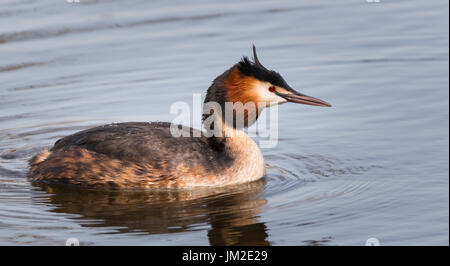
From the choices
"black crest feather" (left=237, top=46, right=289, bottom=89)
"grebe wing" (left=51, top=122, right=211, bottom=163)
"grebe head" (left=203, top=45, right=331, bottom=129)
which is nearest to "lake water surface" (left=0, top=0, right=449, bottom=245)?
"grebe wing" (left=51, top=122, right=211, bottom=163)

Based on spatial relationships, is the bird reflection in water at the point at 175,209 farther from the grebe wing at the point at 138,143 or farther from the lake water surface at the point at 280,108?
the grebe wing at the point at 138,143

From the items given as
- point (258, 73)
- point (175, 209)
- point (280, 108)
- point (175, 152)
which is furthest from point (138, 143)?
point (280, 108)

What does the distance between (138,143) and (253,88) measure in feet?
4.07

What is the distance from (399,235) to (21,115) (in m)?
5.39

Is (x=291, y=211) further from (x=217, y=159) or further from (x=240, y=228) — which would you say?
(x=217, y=159)

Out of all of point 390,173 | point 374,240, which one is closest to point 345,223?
point 374,240

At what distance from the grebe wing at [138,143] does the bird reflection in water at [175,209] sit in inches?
14.1

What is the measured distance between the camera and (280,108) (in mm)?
10867

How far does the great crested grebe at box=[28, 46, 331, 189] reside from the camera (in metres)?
8.44

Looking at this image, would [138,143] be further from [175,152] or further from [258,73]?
[258,73]

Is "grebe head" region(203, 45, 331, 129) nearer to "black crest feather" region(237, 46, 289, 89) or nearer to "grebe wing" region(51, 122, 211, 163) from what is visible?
"black crest feather" region(237, 46, 289, 89)

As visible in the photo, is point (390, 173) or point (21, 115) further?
point (21, 115)

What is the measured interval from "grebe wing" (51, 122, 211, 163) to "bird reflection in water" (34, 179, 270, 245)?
359mm

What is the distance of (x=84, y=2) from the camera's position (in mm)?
15188
